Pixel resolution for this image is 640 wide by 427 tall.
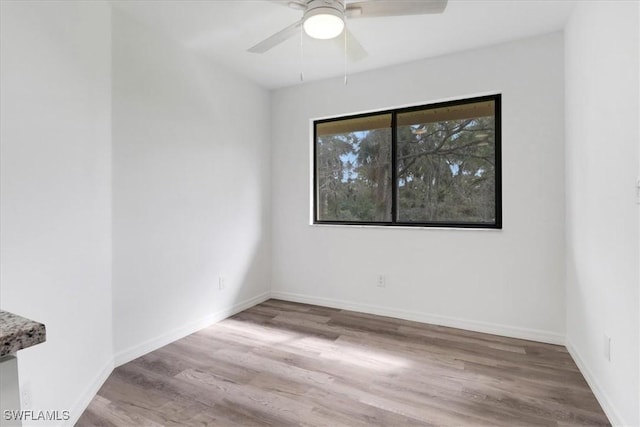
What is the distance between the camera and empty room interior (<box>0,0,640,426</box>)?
162 cm

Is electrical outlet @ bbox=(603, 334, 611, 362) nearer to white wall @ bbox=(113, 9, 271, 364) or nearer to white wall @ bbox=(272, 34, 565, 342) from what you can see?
white wall @ bbox=(272, 34, 565, 342)

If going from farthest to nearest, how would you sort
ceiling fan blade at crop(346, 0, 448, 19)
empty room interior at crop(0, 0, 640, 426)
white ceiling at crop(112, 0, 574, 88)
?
white ceiling at crop(112, 0, 574, 88) → ceiling fan blade at crop(346, 0, 448, 19) → empty room interior at crop(0, 0, 640, 426)

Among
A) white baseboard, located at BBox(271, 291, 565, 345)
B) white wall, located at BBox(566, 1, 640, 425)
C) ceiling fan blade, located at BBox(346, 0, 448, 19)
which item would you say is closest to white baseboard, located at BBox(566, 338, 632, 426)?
white wall, located at BBox(566, 1, 640, 425)

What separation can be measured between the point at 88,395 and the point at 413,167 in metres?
3.07

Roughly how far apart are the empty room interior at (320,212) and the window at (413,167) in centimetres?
2

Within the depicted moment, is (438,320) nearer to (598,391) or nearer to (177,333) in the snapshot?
(598,391)

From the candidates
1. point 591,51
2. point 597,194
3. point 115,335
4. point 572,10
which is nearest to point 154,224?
point 115,335

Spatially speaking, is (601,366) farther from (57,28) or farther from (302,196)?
(57,28)

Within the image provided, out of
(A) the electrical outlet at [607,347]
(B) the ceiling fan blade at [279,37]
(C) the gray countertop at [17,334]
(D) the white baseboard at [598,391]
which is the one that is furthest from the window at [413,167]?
(C) the gray countertop at [17,334]

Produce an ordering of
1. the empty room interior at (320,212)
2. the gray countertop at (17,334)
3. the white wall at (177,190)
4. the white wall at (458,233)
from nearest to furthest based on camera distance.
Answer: the gray countertop at (17,334), the empty room interior at (320,212), the white wall at (177,190), the white wall at (458,233)

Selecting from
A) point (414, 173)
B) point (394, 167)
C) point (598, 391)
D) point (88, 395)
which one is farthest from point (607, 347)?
point (88, 395)

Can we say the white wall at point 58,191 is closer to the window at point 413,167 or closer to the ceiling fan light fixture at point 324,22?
the ceiling fan light fixture at point 324,22

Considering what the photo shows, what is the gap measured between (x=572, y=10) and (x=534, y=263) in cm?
188

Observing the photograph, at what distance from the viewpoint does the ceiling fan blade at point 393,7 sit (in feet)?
5.70
